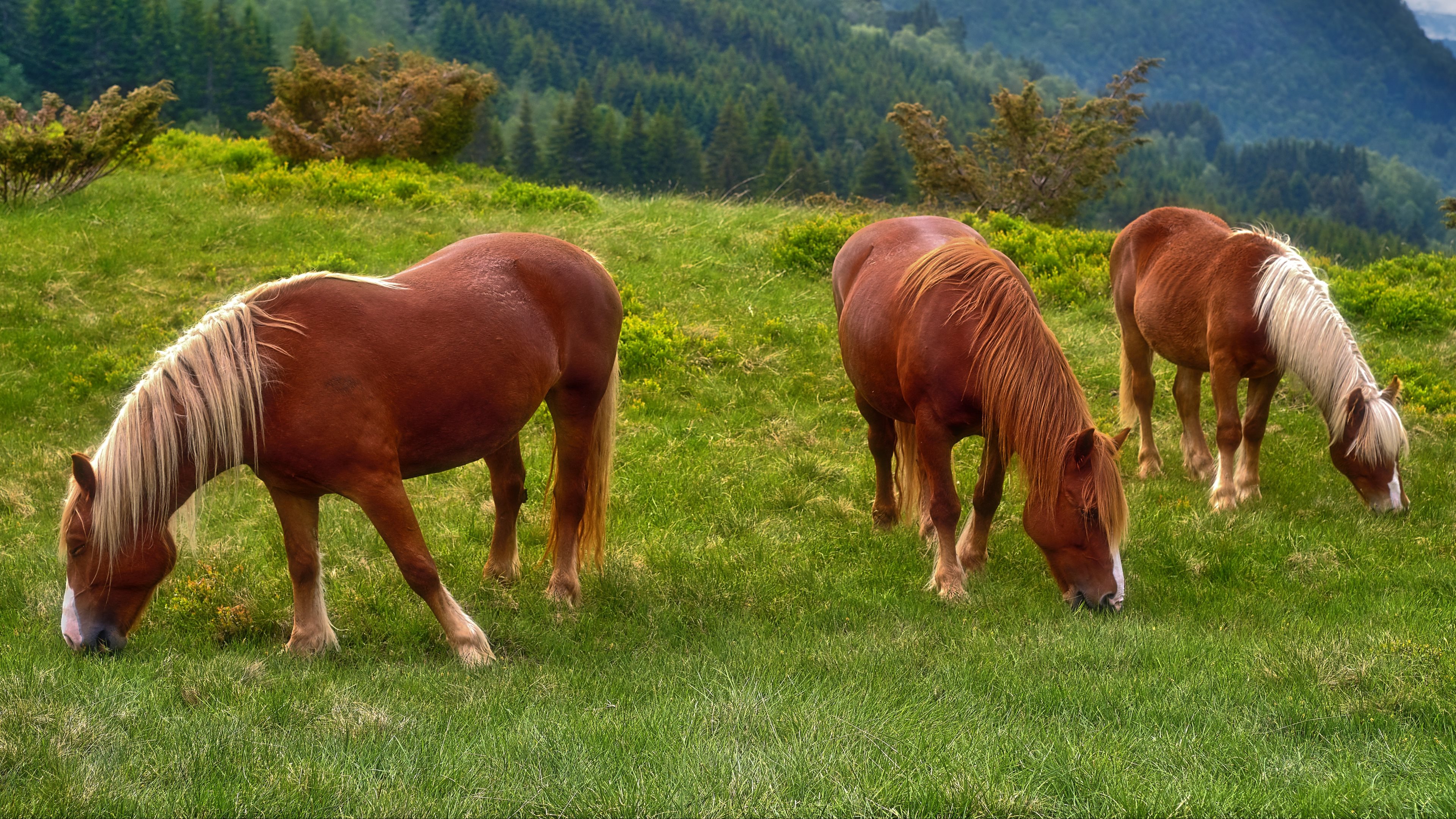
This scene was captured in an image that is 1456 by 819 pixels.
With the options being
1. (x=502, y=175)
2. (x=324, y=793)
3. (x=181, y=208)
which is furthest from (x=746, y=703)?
(x=502, y=175)

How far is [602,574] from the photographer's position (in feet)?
19.3

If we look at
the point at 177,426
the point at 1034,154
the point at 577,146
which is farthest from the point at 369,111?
the point at 577,146

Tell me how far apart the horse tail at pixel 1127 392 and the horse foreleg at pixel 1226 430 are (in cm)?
125

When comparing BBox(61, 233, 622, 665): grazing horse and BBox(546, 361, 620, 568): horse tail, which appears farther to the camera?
BBox(546, 361, 620, 568): horse tail

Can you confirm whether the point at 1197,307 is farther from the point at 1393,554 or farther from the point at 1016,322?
the point at 1016,322

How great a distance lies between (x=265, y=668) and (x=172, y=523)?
31.0 inches

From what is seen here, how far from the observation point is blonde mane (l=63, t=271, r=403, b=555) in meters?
4.16

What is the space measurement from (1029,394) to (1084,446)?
0.38 meters

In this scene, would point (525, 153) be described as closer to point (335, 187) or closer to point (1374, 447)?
point (335, 187)

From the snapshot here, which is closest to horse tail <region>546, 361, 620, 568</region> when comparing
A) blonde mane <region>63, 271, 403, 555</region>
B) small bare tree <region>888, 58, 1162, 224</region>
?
blonde mane <region>63, 271, 403, 555</region>

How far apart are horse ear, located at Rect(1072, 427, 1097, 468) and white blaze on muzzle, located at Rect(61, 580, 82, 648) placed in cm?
452

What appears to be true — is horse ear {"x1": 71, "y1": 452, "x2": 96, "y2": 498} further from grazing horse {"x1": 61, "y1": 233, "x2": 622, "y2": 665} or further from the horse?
the horse

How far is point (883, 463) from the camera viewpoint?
273 inches

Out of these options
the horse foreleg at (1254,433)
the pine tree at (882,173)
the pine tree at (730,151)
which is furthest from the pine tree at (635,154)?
the horse foreleg at (1254,433)
